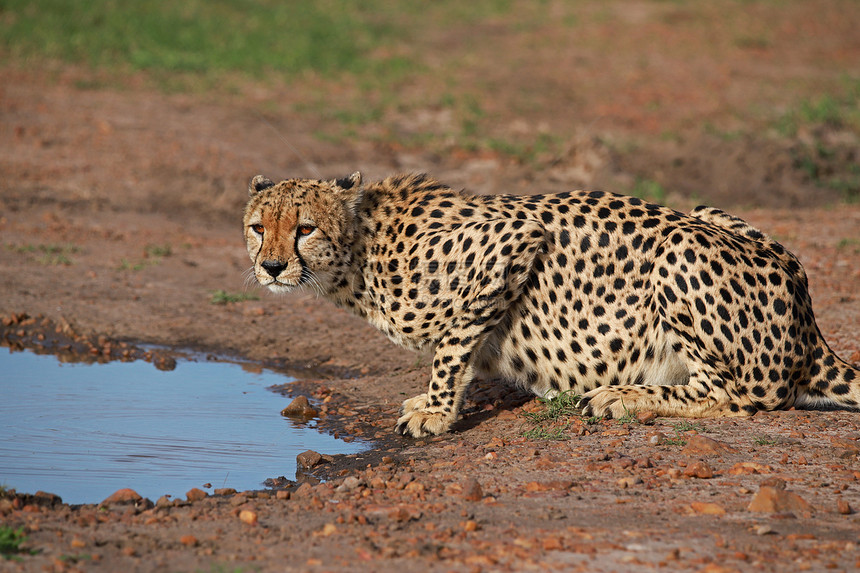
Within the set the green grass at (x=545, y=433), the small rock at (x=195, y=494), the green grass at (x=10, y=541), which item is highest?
the green grass at (x=10, y=541)

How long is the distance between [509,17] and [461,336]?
20.7 meters

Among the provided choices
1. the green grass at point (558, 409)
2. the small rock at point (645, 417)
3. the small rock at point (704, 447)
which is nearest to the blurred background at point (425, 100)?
the green grass at point (558, 409)

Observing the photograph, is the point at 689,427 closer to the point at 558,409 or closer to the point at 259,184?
the point at 558,409

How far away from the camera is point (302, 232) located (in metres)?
6.02

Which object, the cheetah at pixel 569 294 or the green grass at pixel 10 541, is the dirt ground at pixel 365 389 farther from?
the cheetah at pixel 569 294

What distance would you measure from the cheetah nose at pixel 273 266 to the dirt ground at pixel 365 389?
1093 millimetres

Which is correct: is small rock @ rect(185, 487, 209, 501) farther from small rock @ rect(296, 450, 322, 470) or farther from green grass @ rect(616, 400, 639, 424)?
green grass @ rect(616, 400, 639, 424)

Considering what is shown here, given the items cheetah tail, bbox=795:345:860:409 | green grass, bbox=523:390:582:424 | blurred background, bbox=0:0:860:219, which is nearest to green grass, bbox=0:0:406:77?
blurred background, bbox=0:0:860:219

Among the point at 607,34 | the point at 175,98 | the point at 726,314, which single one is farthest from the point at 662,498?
the point at 607,34

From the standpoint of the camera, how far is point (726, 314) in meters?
5.75

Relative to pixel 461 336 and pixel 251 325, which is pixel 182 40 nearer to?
pixel 251 325

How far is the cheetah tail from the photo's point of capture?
19.4 feet

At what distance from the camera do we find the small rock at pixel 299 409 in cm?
662

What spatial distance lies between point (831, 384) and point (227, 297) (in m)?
5.30
